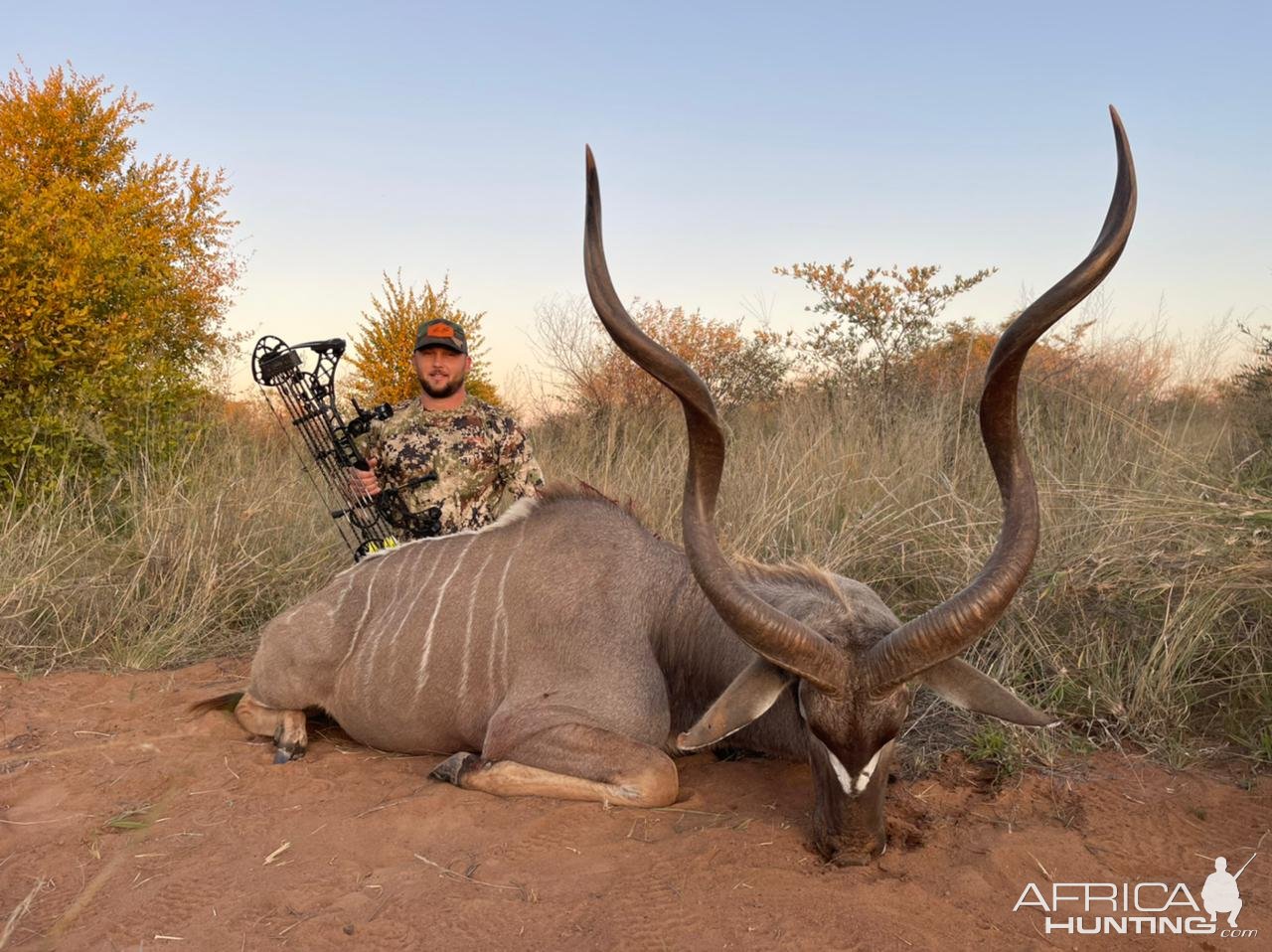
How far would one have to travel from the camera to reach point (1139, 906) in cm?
268

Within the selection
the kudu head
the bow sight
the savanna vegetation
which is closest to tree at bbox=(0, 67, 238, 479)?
the savanna vegetation

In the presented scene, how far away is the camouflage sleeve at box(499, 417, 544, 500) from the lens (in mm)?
5637

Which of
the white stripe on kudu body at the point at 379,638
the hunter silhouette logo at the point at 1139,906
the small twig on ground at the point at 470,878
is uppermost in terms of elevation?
the white stripe on kudu body at the point at 379,638

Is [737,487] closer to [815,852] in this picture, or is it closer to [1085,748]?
[1085,748]

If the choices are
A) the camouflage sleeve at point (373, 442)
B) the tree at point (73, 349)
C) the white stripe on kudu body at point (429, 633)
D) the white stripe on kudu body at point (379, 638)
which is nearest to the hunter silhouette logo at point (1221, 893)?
the white stripe on kudu body at point (429, 633)

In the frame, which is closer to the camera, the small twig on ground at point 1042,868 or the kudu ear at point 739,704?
the small twig on ground at point 1042,868

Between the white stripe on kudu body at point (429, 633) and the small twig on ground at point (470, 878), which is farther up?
the white stripe on kudu body at point (429, 633)

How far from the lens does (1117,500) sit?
4781 millimetres

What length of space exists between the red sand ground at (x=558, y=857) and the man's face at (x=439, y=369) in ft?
7.70

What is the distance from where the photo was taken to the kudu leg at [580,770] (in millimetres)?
3279

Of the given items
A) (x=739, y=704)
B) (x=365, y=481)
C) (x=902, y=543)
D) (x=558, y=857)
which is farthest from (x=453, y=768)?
(x=902, y=543)

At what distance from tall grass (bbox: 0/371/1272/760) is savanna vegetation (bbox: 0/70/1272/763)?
0.02 metres

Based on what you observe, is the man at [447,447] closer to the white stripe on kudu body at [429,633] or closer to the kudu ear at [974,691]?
the white stripe on kudu body at [429,633]

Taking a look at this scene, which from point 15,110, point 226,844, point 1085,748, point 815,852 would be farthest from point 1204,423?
point 15,110
